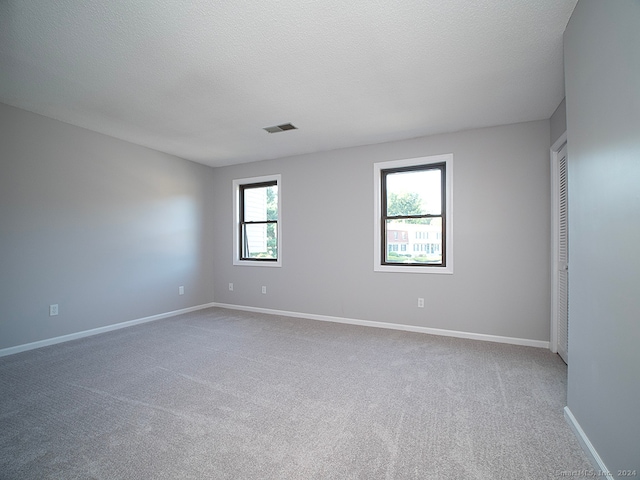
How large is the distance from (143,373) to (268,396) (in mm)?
1243

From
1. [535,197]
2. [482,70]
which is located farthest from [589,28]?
[535,197]

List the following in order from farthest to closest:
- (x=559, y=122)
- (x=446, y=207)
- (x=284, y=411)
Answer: (x=446, y=207)
(x=559, y=122)
(x=284, y=411)

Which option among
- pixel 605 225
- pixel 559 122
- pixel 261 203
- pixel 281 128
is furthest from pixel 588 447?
pixel 261 203

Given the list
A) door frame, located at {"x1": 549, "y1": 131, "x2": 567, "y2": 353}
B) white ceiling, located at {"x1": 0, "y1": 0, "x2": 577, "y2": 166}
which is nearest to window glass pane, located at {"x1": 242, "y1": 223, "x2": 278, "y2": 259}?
white ceiling, located at {"x1": 0, "y1": 0, "x2": 577, "y2": 166}

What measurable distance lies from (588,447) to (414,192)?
307 centimetres

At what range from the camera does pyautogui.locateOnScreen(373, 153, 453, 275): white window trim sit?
3.82 metres

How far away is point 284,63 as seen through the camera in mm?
2381

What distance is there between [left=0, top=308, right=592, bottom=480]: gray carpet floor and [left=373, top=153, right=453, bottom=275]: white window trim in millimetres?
970

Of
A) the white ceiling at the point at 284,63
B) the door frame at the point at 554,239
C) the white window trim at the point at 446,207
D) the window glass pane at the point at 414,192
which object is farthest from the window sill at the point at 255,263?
the door frame at the point at 554,239

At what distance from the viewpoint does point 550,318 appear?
330 centimetres

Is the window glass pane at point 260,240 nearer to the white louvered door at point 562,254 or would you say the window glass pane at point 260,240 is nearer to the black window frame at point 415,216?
the black window frame at point 415,216

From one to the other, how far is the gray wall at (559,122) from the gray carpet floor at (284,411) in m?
2.24

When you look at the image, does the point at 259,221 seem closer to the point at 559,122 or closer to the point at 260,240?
the point at 260,240

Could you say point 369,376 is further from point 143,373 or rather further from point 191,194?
point 191,194
